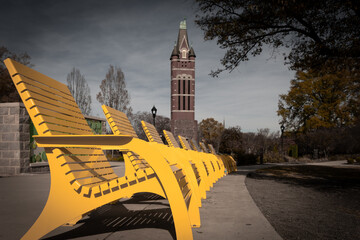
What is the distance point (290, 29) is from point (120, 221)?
298 inches

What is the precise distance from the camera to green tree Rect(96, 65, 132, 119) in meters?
31.4

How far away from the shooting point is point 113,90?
103 feet

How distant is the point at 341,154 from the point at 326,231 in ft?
93.5

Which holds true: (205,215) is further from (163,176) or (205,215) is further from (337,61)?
(337,61)

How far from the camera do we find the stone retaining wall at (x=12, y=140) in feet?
26.6

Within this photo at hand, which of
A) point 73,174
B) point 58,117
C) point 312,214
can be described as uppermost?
point 58,117

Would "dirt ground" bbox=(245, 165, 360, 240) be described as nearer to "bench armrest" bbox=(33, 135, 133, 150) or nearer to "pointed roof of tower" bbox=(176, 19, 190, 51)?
"bench armrest" bbox=(33, 135, 133, 150)

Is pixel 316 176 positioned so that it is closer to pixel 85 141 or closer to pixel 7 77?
pixel 85 141

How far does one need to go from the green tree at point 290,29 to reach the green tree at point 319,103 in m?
21.9

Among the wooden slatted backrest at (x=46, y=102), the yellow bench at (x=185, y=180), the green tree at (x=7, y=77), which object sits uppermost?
the green tree at (x=7, y=77)

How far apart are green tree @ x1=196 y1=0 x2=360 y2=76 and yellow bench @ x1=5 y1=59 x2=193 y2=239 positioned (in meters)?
5.51

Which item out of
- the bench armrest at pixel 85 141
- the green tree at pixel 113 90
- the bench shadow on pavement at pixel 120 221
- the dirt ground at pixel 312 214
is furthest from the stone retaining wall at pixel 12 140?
the green tree at pixel 113 90

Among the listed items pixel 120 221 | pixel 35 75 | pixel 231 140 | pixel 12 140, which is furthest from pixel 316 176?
pixel 231 140

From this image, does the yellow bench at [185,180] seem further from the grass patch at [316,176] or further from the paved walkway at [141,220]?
the grass patch at [316,176]
